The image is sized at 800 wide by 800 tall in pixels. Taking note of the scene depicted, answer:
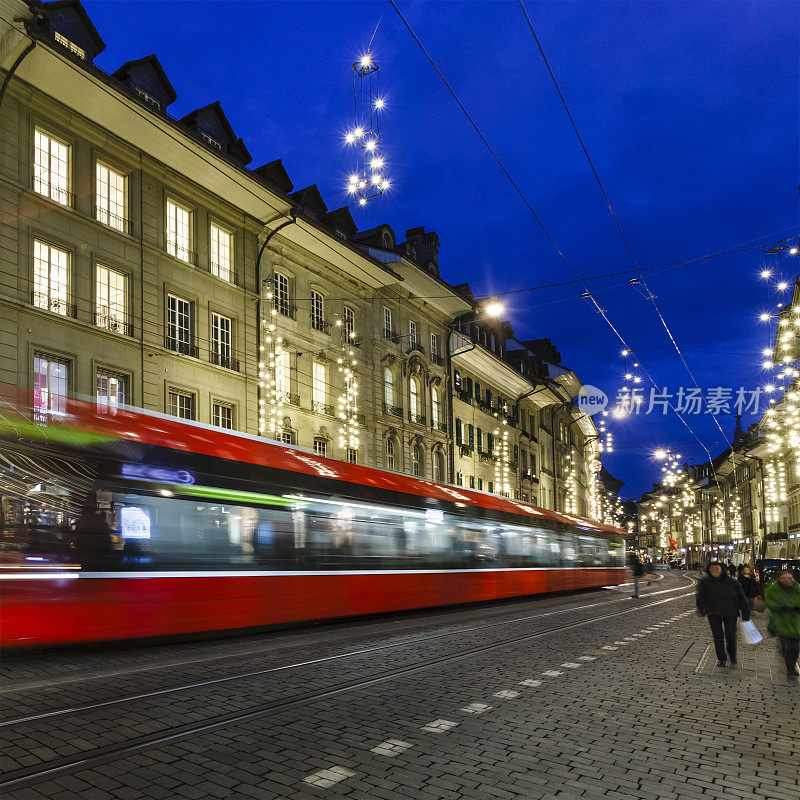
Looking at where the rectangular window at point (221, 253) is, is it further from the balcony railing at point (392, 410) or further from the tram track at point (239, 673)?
the tram track at point (239, 673)

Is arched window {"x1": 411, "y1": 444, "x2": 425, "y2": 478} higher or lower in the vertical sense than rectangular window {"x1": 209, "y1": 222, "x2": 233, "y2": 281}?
lower

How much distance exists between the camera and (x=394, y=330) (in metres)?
32.8

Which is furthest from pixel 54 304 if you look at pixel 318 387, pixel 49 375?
pixel 318 387

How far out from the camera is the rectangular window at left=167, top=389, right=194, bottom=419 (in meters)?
20.5

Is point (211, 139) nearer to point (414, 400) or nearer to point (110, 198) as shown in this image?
point (110, 198)

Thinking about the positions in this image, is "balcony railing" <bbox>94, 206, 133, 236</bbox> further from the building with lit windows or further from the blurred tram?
the blurred tram

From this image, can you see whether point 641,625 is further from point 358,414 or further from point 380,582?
point 358,414

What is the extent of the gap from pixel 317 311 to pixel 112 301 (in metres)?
9.31

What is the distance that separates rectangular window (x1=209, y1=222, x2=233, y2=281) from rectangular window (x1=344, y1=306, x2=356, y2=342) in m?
6.59

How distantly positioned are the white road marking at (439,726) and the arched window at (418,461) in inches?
1049

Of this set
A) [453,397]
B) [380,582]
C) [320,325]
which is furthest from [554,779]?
[453,397]

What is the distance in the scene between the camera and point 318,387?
88.4ft

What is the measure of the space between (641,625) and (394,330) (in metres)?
19.3

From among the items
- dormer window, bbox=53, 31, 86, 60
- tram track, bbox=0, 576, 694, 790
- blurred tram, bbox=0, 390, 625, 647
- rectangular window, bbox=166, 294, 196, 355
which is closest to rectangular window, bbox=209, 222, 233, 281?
rectangular window, bbox=166, 294, 196, 355
